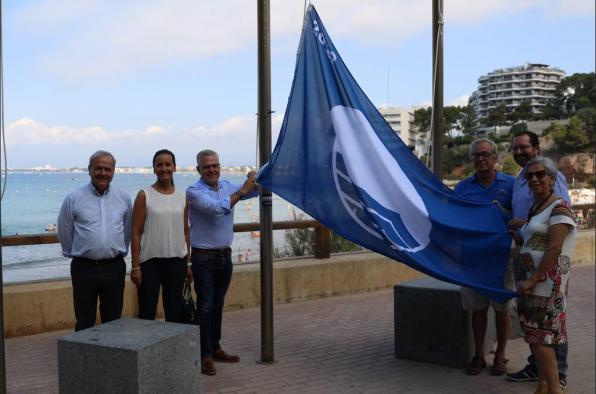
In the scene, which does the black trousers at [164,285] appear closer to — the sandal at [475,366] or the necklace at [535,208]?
the sandal at [475,366]

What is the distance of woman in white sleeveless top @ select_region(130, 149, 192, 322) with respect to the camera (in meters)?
5.18

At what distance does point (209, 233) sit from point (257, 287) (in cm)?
315

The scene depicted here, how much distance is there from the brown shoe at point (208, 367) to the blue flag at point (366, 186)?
1.63m

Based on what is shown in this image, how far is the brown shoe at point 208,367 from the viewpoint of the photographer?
17.9 ft

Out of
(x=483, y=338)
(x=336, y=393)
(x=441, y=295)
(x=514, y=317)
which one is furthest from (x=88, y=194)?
(x=514, y=317)

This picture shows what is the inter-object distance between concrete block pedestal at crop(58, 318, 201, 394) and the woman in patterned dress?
2.38 m

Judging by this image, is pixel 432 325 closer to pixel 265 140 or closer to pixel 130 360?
pixel 265 140

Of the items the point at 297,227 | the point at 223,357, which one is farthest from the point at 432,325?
the point at 297,227

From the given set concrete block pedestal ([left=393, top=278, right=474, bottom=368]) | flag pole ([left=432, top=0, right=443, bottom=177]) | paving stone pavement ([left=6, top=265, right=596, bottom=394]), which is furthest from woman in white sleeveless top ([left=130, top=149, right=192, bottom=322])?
flag pole ([left=432, top=0, right=443, bottom=177])

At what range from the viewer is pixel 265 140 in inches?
228

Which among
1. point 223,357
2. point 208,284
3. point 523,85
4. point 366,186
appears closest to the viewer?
point 366,186

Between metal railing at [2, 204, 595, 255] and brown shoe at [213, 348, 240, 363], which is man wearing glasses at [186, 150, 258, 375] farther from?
metal railing at [2, 204, 595, 255]

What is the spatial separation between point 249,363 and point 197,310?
2.67 feet

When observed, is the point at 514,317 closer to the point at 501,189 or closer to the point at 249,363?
the point at 501,189
